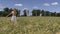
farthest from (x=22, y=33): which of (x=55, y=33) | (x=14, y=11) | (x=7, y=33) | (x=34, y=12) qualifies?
(x=34, y=12)

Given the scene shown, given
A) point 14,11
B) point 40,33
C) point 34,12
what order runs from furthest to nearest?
point 34,12, point 14,11, point 40,33

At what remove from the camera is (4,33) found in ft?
31.4

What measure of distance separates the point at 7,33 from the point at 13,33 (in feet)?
1.15

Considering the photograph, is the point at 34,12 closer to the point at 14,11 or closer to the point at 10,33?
the point at 14,11

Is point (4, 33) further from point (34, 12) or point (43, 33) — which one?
point (34, 12)

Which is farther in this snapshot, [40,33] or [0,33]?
[0,33]

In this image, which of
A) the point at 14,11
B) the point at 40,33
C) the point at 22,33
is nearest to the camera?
the point at 40,33

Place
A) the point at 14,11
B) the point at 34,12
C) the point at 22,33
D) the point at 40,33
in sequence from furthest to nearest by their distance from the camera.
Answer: the point at 34,12 → the point at 14,11 → the point at 22,33 → the point at 40,33

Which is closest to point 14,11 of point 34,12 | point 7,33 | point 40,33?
point 7,33

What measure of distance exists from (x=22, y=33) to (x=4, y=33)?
91 cm

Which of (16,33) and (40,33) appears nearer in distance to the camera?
(40,33)

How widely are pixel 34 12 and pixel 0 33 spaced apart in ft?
347

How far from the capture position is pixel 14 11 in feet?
55.0

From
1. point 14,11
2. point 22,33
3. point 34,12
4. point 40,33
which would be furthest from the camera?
point 34,12
